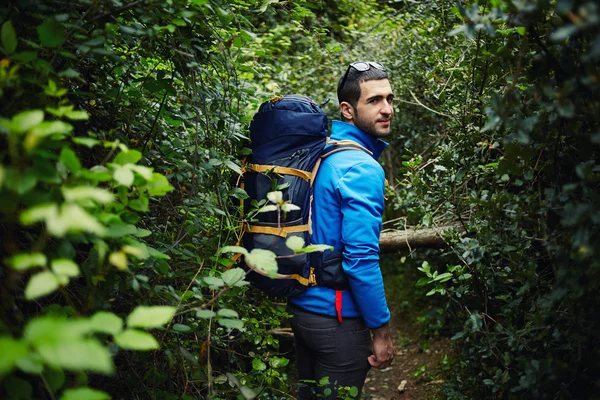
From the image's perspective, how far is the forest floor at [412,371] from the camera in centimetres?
400

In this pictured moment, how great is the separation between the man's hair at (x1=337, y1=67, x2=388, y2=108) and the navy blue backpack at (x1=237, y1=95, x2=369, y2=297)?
1.35ft

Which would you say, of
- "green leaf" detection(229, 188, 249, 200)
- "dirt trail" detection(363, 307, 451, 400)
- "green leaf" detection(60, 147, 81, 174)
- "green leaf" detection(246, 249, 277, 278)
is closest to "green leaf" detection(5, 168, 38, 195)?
"green leaf" detection(60, 147, 81, 174)

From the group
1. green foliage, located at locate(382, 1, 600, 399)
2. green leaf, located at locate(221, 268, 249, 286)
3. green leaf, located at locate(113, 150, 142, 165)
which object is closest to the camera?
green leaf, located at locate(113, 150, 142, 165)

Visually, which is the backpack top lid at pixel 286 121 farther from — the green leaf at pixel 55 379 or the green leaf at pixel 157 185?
the green leaf at pixel 55 379

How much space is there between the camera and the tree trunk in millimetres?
3920

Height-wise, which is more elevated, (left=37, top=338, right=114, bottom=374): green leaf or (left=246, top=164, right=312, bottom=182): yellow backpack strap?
(left=37, top=338, right=114, bottom=374): green leaf

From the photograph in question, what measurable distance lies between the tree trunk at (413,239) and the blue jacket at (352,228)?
4.15ft

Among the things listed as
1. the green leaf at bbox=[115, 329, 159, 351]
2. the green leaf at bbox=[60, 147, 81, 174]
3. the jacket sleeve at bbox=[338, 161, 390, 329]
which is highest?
the green leaf at bbox=[60, 147, 81, 174]

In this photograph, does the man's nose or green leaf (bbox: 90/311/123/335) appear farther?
the man's nose

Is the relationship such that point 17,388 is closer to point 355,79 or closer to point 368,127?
point 368,127

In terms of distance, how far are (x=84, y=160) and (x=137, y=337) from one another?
1.27m

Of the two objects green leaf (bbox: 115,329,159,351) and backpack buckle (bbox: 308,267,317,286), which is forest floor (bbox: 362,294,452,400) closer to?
backpack buckle (bbox: 308,267,317,286)

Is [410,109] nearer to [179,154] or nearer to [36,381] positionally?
[179,154]

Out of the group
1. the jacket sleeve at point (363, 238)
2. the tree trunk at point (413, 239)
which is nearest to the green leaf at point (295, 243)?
the jacket sleeve at point (363, 238)
